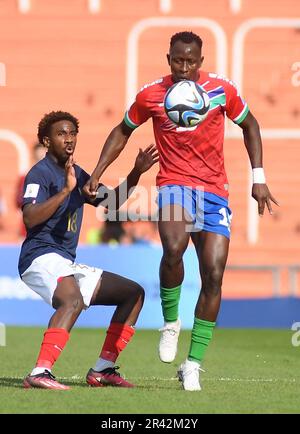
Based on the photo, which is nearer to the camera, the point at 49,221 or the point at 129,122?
the point at 49,221

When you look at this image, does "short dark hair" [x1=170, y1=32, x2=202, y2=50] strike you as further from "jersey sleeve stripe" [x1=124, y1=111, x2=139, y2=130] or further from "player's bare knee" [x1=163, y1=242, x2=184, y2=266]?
"player's bare knee" [x1=163, y1=242, x2=184, y2=266]

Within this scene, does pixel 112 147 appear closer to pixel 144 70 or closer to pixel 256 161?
pixel 256 161

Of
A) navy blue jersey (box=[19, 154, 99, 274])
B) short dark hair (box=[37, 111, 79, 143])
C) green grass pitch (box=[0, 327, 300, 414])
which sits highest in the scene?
short dark hair (box=[37, 111, 79, 143])

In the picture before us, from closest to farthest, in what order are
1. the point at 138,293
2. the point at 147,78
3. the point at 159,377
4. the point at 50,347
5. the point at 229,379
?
the point at 50,347 → the point at 138,293 → the point at 229,379 → the point at 159,377 → the point at 147,78

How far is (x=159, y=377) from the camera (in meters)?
8.42

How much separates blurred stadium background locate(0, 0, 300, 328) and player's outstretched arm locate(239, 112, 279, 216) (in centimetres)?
1248

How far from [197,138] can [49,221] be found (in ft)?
3.80

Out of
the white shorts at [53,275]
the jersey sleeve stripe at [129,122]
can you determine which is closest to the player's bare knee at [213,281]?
the white shorts at [53,275]

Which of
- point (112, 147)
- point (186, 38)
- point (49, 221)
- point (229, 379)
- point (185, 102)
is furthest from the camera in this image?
point (229, 379)

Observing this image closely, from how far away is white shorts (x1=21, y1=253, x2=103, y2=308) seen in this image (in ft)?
23.7

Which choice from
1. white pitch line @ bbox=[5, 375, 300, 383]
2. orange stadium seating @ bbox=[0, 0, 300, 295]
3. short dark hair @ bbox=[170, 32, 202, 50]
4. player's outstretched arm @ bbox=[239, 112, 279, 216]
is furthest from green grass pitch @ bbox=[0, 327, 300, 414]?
orange stadium seating @ bbox=[0, 0, 300, 295]

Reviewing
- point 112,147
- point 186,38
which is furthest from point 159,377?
point 186,38

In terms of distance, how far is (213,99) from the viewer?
7.43m
